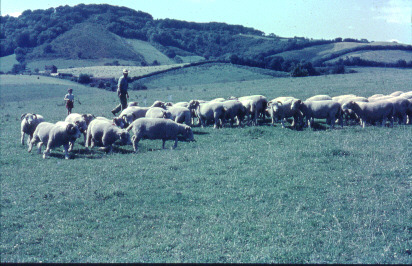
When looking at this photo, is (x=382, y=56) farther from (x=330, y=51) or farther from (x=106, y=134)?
(x=106, y=134)

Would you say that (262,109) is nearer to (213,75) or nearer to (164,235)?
(164,235)

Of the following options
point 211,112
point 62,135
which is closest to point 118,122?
point 62,135

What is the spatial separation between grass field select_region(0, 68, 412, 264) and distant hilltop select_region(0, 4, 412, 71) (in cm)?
7134

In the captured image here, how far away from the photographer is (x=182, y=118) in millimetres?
20922

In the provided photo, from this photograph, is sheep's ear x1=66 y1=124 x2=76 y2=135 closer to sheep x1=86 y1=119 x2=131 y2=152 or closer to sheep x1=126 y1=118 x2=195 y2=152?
sheep x1=86 y1=119 x2=131 y2=152

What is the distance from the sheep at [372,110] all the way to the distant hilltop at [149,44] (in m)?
62.7

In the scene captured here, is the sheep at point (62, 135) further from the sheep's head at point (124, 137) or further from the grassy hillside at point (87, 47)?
the grassy hillside at point (87, 47)

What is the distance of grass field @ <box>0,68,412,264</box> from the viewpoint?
7000mm

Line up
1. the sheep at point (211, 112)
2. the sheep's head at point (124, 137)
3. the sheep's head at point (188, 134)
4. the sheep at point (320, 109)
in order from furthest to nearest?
the sheep at point (211, 112) → the sheep at point (320, 109) → the sheep's head at point (188, 134) → the sheep's head at point (124, 137)

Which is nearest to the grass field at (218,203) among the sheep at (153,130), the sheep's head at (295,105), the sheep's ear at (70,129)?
the sheep at (153,130)

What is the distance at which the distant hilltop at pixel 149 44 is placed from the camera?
8794 centimetres

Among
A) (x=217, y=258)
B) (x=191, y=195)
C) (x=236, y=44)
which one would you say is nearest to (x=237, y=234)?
(x=217, y=258)

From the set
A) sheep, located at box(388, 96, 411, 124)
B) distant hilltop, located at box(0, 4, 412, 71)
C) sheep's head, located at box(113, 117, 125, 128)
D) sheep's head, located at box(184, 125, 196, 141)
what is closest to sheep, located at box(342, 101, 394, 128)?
sheep, located at box(388, 96, 411, 124)

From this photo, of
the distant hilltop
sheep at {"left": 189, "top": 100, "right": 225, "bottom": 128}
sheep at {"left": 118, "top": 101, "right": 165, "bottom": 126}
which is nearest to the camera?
sheep at {"left": 118, "top": 101, "right": 165, "bottom": 126}
